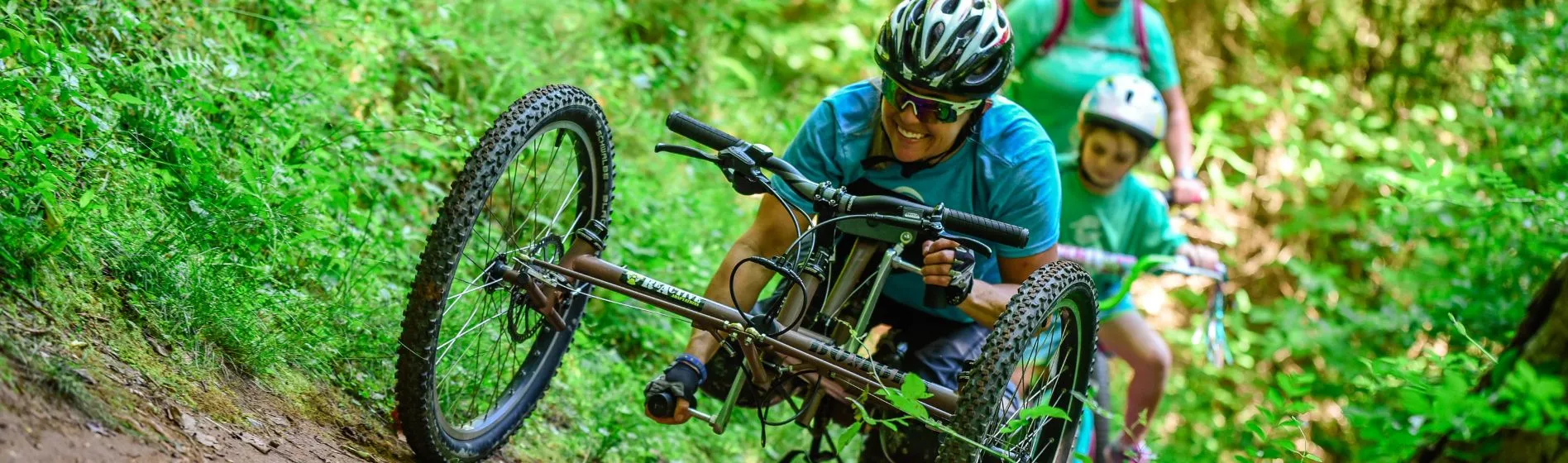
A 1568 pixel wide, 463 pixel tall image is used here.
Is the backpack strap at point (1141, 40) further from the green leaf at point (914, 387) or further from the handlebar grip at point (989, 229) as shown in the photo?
the green leaf at point (914, 387)

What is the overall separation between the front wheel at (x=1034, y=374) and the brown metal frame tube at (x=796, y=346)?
16 centimetres

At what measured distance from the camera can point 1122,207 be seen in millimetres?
5914

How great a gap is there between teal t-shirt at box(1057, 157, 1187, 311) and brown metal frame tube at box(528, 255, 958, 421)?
8.27 ft

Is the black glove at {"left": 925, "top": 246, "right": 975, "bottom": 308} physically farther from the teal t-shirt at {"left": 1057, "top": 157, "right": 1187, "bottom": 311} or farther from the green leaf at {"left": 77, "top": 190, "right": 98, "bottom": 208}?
the teal t-shirt at {"left": 1057, "top": 157, "right": 1187, "bottom": 311}

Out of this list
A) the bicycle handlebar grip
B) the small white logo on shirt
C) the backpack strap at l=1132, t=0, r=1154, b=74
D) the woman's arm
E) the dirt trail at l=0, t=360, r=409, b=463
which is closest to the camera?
the dirt trail at l=0, t=360, r=409, b=463

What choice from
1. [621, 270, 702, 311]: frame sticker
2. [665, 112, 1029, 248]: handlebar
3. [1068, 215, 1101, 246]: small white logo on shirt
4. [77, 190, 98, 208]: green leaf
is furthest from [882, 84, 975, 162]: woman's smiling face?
[77, 190, 98, 208]: green leaf

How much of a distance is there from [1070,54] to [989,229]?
3.40 meters

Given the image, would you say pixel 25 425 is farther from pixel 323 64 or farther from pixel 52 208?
pixel 323 64

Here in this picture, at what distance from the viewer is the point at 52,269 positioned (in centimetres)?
315

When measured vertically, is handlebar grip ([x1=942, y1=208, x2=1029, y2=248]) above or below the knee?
above

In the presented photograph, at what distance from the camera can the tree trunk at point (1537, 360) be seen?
2.81 m

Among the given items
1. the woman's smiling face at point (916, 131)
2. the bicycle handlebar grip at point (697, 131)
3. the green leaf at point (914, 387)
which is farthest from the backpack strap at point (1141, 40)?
the green leaf at point (914, 387)

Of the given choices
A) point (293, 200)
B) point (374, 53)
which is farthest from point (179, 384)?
point (374, 53)

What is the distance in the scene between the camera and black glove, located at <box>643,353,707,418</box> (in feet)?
12.0
